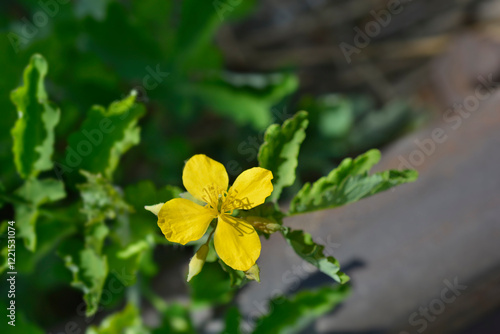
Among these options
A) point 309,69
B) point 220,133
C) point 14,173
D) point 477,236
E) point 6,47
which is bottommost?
point 477,236

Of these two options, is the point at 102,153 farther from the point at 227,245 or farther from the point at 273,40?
the point at 273,40

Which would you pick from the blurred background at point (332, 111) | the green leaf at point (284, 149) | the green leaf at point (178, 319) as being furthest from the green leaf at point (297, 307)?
the green leaf at point (284, 149)

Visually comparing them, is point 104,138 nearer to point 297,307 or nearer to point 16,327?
point 16,327

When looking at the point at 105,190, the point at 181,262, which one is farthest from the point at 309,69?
the point at 105,190

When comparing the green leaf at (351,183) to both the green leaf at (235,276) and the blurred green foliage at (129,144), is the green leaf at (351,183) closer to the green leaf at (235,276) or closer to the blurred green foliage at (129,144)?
the blurred green foliage at (129,144)

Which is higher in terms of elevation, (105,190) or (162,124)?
(162,124)

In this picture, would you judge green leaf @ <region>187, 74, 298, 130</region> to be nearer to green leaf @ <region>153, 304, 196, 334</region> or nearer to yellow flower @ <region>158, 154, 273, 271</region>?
green leaf @ <region>153, 304, 196, 334</region>

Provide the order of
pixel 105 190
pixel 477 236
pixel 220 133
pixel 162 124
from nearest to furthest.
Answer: pixel 105 190
pixel 477 236
pixel 162 124
pixel 220 133

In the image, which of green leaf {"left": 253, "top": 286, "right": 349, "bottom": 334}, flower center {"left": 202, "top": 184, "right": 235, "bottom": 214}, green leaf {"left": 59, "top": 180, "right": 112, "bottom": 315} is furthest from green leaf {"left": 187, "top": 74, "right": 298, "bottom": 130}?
flower center {"left": 202, "top": 184, "right": 235, "bottom": 214}
